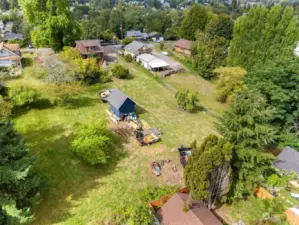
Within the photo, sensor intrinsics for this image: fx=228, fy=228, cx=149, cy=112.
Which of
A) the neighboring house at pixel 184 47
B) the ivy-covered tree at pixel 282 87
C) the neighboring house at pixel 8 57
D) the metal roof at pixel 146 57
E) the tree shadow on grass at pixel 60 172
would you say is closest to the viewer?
the tree shadow on grass at pixel 60 172

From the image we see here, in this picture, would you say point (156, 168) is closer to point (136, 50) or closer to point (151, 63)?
point (151, 63)

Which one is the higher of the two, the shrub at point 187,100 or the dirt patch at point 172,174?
the shrub at point 187,100

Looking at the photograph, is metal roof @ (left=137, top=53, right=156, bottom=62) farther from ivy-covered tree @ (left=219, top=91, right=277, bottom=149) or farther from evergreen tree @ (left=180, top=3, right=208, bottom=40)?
ivy-covered tree @ (left=219, top=91, right=277, bottom=149)

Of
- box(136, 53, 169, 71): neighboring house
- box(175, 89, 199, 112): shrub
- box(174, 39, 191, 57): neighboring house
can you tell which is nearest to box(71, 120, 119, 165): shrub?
box(175, 89, 199, 112): shrub

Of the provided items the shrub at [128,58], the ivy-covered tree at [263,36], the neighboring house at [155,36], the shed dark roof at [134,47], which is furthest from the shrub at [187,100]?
the neighboring house at [155,36]

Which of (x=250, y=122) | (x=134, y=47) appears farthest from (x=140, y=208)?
(x=134, y=47)

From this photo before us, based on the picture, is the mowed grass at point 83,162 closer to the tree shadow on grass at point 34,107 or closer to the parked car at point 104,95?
the tree shadow on grass at point 34,107
